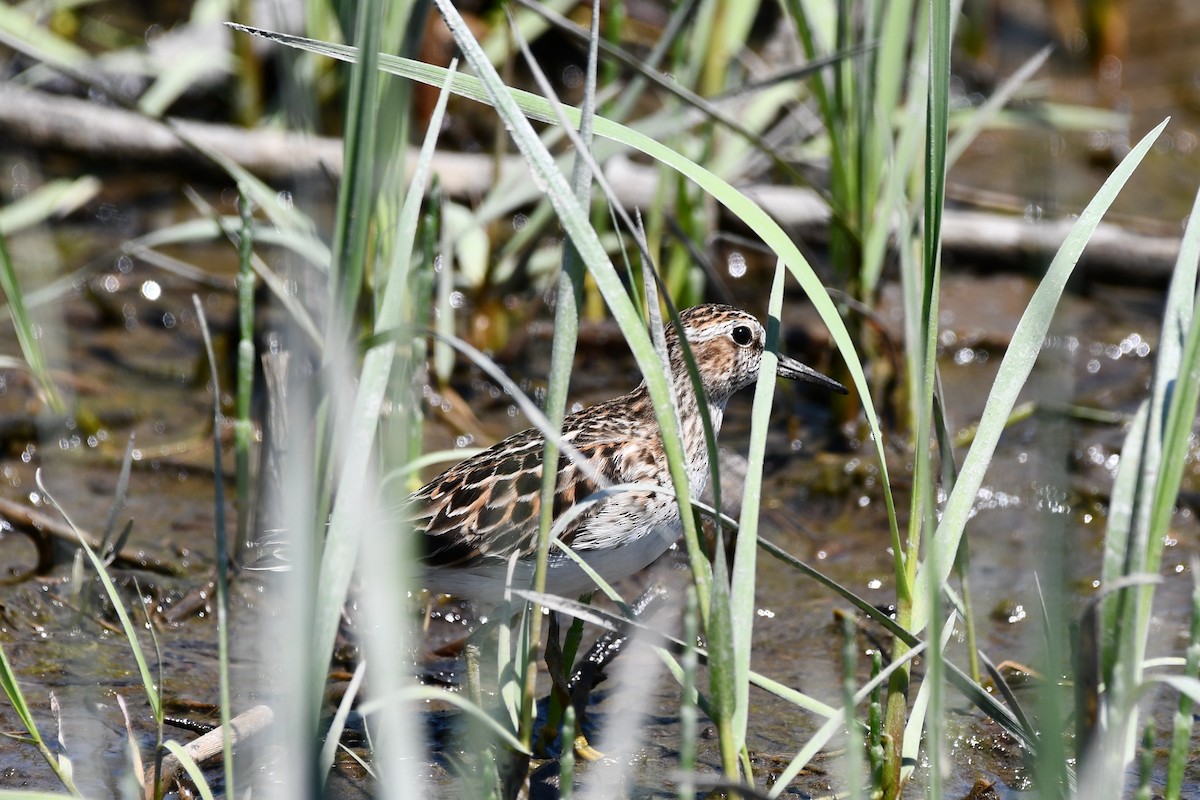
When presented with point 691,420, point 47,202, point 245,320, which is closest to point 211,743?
point 245,320

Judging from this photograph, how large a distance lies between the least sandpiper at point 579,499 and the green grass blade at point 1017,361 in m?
0.97

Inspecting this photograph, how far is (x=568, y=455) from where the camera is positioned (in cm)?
315

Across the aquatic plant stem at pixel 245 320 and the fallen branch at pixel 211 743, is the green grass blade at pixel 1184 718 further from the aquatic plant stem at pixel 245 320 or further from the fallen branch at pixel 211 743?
the aquatic plant stem at pixel 245 320

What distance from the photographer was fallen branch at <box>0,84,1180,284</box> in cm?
721

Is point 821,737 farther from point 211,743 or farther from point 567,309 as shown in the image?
point 211,743

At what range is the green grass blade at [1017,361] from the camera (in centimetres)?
331

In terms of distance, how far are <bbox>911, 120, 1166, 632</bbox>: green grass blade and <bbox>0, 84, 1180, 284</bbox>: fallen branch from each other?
3.72 metres

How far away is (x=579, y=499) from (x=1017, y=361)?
1614 millimetres

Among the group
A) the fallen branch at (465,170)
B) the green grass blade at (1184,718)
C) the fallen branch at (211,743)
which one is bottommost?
the fallen branch at (211,743)

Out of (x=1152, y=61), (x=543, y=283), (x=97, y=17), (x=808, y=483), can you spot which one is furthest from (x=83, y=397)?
(x=1152, y=61)

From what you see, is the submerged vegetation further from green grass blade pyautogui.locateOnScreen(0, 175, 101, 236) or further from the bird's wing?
the bird's wing

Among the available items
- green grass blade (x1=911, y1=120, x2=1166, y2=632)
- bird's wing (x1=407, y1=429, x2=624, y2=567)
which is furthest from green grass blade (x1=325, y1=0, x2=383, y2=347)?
bird's wing (x1=407, y1=429, x2=624, y2=567)

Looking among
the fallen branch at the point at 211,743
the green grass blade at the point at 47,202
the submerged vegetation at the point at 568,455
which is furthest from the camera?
the green grass blade at the point at 47,202

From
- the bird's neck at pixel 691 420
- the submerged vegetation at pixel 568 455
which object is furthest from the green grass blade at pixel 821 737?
the bird's neck at pixel 691 420
